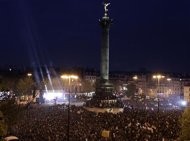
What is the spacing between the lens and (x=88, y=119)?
4003 cm

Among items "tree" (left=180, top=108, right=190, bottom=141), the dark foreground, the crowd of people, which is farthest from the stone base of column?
"tree" (left=180, top=108, right=190, bottom=141)

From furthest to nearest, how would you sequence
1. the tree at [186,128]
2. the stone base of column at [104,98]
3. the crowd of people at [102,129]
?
the stone base of column at [104,98] < the crowd of people at [102,129] < the tree at [186,128]

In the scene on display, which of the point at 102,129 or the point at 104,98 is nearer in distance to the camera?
the point at 102,129

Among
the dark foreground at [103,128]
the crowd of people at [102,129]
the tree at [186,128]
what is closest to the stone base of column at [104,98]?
the dark foreground at [103,128]

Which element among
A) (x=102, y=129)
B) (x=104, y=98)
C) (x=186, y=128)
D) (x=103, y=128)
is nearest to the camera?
(x=186, y=128)

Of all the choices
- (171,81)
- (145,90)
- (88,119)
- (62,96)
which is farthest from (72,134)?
(145,90)

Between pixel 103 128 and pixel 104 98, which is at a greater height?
pixel 104 98

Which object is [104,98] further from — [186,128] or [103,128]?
[186,128]

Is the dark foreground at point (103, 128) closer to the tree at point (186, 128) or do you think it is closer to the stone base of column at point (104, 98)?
the tree at point (186, 128)

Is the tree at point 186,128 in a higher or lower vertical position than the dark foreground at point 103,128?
higher

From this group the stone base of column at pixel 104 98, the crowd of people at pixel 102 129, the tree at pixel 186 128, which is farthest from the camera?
the stone base of column at pixel 104 98

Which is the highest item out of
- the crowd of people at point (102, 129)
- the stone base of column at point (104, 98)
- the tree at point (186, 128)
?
the stone base of column at point (104, 98)

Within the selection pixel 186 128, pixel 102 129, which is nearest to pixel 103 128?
pixel 102 129

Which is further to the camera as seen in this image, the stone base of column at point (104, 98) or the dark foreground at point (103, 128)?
the stone base of column at point (104, 98)
